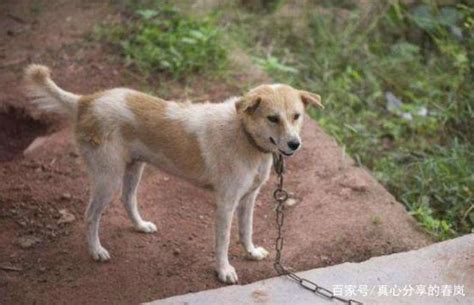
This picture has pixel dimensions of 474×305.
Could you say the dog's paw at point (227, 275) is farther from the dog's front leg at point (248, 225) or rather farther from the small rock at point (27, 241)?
the small rock at point (27, 241)

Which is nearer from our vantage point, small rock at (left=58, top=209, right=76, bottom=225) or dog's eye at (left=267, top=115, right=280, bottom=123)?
dog's eye at (left=267, top=115, right=280, bottom=123)

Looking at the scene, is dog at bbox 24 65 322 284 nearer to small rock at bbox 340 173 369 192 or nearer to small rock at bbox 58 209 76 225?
small rock at bbox 58 209 76 225

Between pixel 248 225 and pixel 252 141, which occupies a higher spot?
pixel 252 141

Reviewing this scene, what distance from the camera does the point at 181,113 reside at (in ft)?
14.3

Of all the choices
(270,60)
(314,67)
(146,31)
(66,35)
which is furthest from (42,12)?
(314,67)

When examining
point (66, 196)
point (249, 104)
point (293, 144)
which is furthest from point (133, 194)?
point (293, 144)

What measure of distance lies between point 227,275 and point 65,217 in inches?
57.0

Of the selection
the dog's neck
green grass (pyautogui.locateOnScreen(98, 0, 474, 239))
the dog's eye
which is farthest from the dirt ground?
the dog's eye

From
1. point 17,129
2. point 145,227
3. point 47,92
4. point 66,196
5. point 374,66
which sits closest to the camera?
point 47,92

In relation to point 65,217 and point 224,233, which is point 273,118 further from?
point 65,217

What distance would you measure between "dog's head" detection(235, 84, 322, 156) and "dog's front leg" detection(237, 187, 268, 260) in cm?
57

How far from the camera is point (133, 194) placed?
472 cm

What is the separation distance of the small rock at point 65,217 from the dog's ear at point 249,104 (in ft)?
5.81

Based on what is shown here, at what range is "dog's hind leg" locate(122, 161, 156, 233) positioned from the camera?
4.69 m
